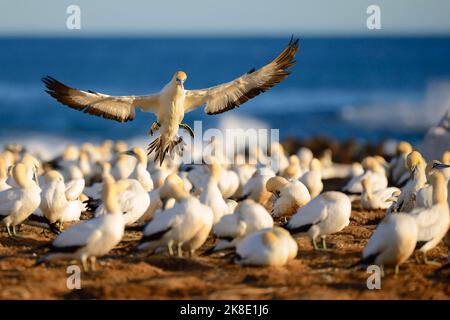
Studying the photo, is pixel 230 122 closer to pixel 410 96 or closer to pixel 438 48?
pixel 410 96

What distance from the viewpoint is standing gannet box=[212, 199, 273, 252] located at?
9594 mm

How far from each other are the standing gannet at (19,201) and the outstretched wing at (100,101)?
72.0 inches

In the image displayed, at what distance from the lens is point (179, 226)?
365 inches

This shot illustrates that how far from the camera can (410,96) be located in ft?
206

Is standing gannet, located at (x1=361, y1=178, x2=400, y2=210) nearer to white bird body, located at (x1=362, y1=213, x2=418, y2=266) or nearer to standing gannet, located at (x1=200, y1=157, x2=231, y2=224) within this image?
standing gannet, located at (x1=200, y1=157, x2=231, y2=224)

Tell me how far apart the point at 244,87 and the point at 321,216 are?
148 inches

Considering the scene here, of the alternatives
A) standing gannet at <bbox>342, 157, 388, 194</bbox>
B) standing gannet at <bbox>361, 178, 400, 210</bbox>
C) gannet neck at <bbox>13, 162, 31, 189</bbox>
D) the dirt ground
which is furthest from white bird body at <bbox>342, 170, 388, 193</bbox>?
gannet neck at <bbox>13, 162, 31, 189</bbox>

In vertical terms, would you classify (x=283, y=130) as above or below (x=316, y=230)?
above

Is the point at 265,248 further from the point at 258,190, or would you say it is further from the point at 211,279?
the point at 258,190

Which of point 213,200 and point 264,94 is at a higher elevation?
point 264,94

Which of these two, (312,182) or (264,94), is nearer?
(312,182)

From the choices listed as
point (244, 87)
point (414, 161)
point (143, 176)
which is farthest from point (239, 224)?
point (143, 176)
